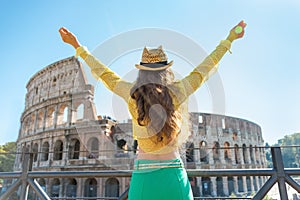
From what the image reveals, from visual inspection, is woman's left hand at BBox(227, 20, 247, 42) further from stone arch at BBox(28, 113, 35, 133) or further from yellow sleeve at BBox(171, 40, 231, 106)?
stone arch at BBox(28, 113, 35, 133)

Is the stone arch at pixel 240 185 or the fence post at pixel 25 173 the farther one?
the stone arch at pixel 240 185

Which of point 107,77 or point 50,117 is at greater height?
point 50,117

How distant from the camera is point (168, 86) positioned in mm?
1044

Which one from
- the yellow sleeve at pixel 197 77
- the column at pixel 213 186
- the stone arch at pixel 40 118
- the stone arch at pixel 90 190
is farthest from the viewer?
the stone arch at pixel 40 118

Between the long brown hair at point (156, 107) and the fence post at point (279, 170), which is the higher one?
the long brown hair at point (156, 107)

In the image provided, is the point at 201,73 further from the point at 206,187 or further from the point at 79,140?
the point at 206,187

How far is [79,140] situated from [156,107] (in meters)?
18.5

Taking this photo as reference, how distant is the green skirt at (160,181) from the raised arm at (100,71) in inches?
15.8

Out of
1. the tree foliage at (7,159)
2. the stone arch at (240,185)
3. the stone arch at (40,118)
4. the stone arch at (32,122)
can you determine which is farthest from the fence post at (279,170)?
the tree foliage at (7,159)

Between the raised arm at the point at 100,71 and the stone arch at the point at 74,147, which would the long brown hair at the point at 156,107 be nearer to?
the raised arm at the point at 100,71

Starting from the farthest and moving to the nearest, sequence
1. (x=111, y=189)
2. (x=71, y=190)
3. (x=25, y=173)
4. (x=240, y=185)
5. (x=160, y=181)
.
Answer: (x=240, y=185), (x=71, y=190), (x=111, y=189), (x=25, y=173), (x=160, y=181)

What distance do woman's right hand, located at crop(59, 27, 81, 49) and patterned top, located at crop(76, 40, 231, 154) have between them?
12 cm

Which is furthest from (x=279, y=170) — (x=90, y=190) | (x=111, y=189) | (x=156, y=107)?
(x=90, y=190)

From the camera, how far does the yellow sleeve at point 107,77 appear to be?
3.79 feet
